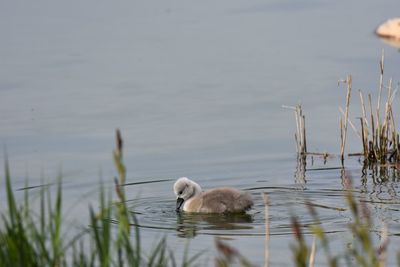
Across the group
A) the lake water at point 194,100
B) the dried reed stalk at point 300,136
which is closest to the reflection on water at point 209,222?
the lake water at point 194,100

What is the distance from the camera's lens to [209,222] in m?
8.96

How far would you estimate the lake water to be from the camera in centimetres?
905

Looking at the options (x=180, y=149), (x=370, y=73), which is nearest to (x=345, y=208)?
(x=180, y=149)

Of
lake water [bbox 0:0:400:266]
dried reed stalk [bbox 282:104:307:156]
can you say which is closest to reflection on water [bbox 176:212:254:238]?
lake water [bbox 0:0:400:266]

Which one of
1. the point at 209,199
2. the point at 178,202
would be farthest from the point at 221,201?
the point at 178,202

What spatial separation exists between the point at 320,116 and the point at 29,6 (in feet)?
22.3

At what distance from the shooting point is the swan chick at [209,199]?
8.95 meters

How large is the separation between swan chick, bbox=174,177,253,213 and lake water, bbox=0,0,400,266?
4.5 inches

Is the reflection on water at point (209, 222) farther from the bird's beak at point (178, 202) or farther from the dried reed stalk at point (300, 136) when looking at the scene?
the dried reed stalk at point (300, 136)

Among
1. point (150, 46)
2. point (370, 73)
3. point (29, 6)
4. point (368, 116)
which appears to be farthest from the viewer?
Answer: point (29, 6)

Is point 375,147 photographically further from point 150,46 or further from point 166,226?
point 150,46

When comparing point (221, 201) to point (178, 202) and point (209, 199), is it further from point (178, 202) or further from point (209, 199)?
point (178, 202)

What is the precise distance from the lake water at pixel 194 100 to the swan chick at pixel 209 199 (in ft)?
0.37

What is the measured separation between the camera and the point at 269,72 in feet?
42.9
